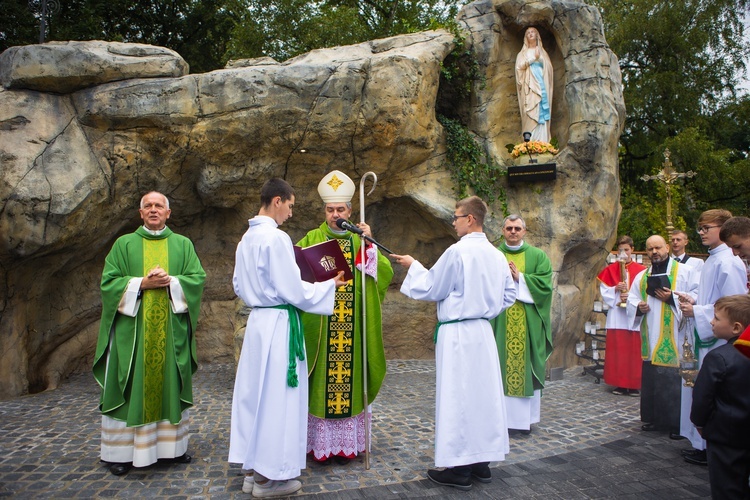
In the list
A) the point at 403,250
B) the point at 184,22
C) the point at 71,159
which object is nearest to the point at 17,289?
the point at 71,159

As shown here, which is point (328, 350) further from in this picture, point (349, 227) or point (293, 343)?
point (349, 227)

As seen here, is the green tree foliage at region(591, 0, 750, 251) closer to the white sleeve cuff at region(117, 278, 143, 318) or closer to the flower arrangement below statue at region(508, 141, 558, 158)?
the flower arrangement below statue at region(508, 141, 558, 158)

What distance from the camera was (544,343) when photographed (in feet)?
19.7

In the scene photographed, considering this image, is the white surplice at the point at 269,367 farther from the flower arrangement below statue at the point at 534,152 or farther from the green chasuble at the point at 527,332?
the flower arrangement below statue at the point at 534,152

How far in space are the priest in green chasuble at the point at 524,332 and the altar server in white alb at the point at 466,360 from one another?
5.07 ft

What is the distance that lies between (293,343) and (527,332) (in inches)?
117

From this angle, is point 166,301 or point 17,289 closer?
point 166,301

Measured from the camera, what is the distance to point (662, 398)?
18.2 ft

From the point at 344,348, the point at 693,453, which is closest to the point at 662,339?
the point at 693,453

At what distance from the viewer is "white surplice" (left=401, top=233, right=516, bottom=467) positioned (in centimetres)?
404

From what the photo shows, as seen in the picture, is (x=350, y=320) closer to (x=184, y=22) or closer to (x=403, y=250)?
(x=403, y=250)

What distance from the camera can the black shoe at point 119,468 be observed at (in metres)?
Answer: 4.28

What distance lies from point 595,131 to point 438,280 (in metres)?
5.61

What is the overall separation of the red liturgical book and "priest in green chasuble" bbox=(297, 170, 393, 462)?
0.31m
